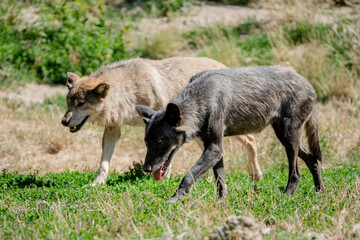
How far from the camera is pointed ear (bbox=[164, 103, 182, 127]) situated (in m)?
6.24

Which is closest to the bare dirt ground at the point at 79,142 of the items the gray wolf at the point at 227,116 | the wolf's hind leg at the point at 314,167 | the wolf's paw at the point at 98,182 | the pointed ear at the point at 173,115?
the wolf's paw at the point at 98,182

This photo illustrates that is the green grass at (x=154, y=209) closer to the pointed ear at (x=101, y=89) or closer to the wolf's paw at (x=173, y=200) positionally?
the wolf's paw at (x=173, y=200)

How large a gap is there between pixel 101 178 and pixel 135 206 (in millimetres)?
2397

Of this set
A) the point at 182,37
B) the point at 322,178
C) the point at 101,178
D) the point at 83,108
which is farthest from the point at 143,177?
the point at 182,37

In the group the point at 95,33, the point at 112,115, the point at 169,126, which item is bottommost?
the point at 95,33

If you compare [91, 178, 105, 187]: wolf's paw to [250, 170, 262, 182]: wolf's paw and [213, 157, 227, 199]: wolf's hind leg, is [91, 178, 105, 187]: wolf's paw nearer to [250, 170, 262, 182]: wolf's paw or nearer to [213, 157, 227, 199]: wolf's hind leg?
[213, 157, 227, 199]: wolf's hind leg

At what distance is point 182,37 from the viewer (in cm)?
1719

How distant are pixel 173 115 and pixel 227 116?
3.08 ft

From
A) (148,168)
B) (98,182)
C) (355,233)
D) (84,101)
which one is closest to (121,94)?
(84,101)

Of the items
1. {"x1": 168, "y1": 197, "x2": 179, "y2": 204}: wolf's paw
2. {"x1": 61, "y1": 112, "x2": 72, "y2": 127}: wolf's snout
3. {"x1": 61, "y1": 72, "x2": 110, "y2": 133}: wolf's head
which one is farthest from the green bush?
{"x1": 168, "y1": 197, "x2": 179, "y2": 204}: wolf's paw

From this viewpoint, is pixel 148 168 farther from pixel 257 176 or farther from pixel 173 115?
pixel 257 176

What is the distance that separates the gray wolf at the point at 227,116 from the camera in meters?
6.47

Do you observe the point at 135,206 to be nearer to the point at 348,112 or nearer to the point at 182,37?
the point at 348,112

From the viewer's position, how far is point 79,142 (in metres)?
11.7
